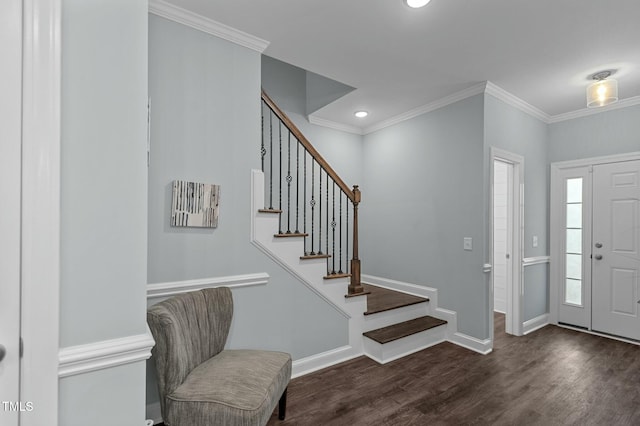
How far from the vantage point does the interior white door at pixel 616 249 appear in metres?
3.42

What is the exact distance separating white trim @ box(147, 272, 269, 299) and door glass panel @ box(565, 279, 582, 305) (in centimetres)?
403

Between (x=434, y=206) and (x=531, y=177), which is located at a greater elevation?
(x=531, y=177)

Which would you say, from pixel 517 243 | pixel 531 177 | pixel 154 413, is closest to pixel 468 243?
pixel 517 243

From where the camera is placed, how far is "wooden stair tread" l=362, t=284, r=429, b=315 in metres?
3.25

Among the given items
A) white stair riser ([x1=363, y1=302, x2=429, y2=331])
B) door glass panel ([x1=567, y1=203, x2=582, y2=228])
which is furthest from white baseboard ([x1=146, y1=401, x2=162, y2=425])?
door glass panel ([x1=567, y1=203, x2=582, y2=228])

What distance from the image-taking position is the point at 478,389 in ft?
7.98

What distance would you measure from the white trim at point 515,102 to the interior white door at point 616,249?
0.90 meters

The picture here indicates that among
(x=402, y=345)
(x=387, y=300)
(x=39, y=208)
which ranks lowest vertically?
(x=402, y=345)

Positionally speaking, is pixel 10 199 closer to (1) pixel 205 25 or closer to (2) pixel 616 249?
(1) pixel 205 25

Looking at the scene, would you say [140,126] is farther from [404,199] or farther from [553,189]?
[553,189]

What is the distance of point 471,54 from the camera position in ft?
8.45

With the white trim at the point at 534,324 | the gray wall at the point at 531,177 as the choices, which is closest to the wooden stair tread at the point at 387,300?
the white trim at the point at 534,324

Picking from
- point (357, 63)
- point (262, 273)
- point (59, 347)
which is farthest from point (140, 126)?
point (357, 63)

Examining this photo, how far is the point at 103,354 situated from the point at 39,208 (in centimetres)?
55
